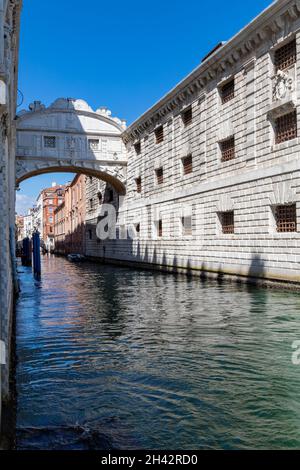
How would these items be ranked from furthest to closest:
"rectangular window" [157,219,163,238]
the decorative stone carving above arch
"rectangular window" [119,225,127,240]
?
"rectangular window" [119,225,127,240] < "rectangular window" [157,219,163,238] < the decorative stone carving above arch

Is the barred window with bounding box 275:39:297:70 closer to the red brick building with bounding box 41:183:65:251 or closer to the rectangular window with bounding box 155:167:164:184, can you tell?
the rectangular window with bounding box 155:167:164:184

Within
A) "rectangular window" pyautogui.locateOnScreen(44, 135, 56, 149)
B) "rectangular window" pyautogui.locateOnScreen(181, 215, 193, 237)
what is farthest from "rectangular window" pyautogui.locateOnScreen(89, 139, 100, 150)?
"rectangular window" pyautogui.locateOnScreen(181, 215, 193, 237)

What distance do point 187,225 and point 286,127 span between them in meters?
7.85

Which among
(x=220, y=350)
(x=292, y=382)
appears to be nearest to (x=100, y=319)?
(x=220, y=350)

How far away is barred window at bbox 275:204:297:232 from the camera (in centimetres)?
1311

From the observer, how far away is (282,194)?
13359 mm

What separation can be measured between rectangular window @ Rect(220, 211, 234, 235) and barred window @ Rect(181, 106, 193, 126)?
5405mm

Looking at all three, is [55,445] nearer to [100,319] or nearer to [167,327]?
[167,327]

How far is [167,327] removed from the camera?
7863mm

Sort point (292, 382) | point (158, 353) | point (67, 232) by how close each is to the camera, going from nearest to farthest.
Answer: point (292, 382) → point (158, 353) → point (67, 232)

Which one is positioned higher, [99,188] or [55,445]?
[99,188]

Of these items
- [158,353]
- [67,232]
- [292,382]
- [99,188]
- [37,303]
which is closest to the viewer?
[292,382]

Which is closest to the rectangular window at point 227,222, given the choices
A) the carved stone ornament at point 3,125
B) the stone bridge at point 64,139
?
the stone bridge at point 64,139
